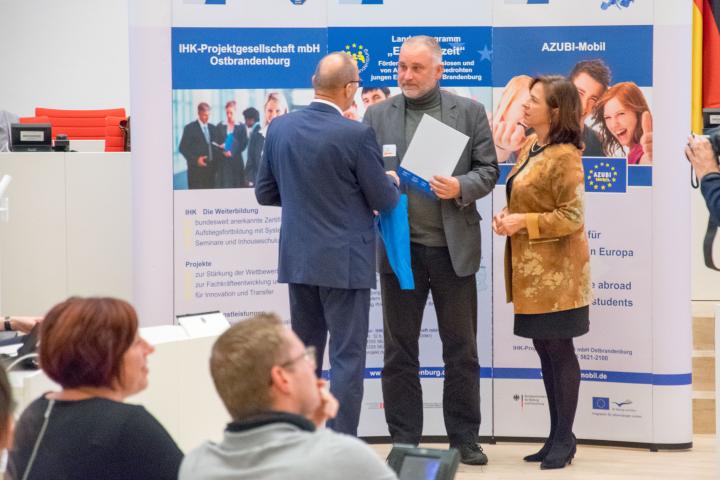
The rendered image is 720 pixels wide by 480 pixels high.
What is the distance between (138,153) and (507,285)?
5.48 ft

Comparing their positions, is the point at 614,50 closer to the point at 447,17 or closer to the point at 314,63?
the point at 447,17

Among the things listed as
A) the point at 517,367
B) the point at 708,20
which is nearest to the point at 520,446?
the point at 517,367

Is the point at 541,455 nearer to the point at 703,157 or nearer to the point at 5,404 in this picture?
the point at 703,157

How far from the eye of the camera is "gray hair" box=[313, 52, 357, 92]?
162 inches

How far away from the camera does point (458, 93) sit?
15.6 ft

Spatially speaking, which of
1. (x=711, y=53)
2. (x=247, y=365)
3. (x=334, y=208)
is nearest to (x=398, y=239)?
(x=334, y=208)

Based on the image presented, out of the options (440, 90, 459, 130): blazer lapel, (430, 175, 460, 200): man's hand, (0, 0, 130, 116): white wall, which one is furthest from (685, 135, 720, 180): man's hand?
(0, 0, 130, 116): white wall

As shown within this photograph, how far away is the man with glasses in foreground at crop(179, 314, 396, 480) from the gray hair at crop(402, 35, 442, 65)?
8.68ft

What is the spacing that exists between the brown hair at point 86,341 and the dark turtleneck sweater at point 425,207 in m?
2.35

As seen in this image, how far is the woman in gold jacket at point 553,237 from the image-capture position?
4.28m

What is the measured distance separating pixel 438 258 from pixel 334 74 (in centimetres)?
87

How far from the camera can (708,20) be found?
816 cm

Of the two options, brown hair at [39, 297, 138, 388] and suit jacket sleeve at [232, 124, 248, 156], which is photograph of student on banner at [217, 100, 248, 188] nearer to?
suit jacket sleeve at [232, 124, 248, 156]

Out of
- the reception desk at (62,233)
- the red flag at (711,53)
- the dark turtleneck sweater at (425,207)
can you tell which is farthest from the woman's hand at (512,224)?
the red flag at (711,53)
